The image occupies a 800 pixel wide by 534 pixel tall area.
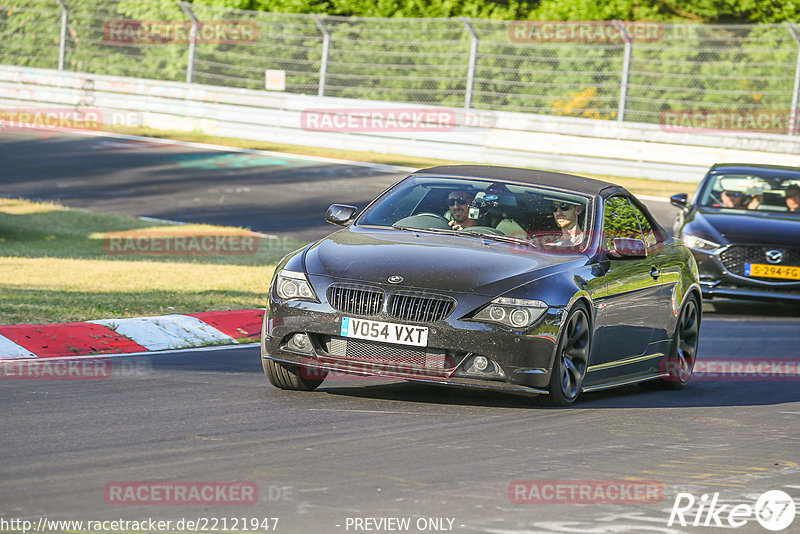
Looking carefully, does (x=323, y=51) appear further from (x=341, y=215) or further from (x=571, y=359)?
(x=571, y=359)

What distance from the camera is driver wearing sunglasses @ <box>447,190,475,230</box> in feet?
29.8

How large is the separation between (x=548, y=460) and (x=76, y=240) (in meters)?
13.1

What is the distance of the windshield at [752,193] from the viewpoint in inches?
629

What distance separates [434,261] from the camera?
822 centimetres

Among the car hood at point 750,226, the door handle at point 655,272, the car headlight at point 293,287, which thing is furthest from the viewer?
the car hood at point 750,226

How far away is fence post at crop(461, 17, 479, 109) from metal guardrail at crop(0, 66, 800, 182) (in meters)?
0.55

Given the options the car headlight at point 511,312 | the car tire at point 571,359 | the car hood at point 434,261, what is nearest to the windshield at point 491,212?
the car hood at point 434,261

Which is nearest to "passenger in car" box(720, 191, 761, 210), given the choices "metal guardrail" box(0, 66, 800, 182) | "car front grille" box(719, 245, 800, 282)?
"car front grille" box(719, 245, 800, 282)

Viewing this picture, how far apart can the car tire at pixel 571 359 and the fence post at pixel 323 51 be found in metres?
22.3

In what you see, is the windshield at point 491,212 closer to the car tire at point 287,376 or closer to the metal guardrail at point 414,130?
the car tire at point 287,376

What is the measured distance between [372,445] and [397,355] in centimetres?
109

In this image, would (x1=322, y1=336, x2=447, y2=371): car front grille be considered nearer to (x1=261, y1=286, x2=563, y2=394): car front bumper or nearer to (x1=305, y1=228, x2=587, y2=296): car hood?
(x1=261, y1=286, x2=563, y2=394): car front bumper

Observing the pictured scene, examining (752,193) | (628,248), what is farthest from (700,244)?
(628,248)

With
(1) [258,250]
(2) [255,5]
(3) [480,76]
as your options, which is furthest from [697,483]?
(2) [255,5]
